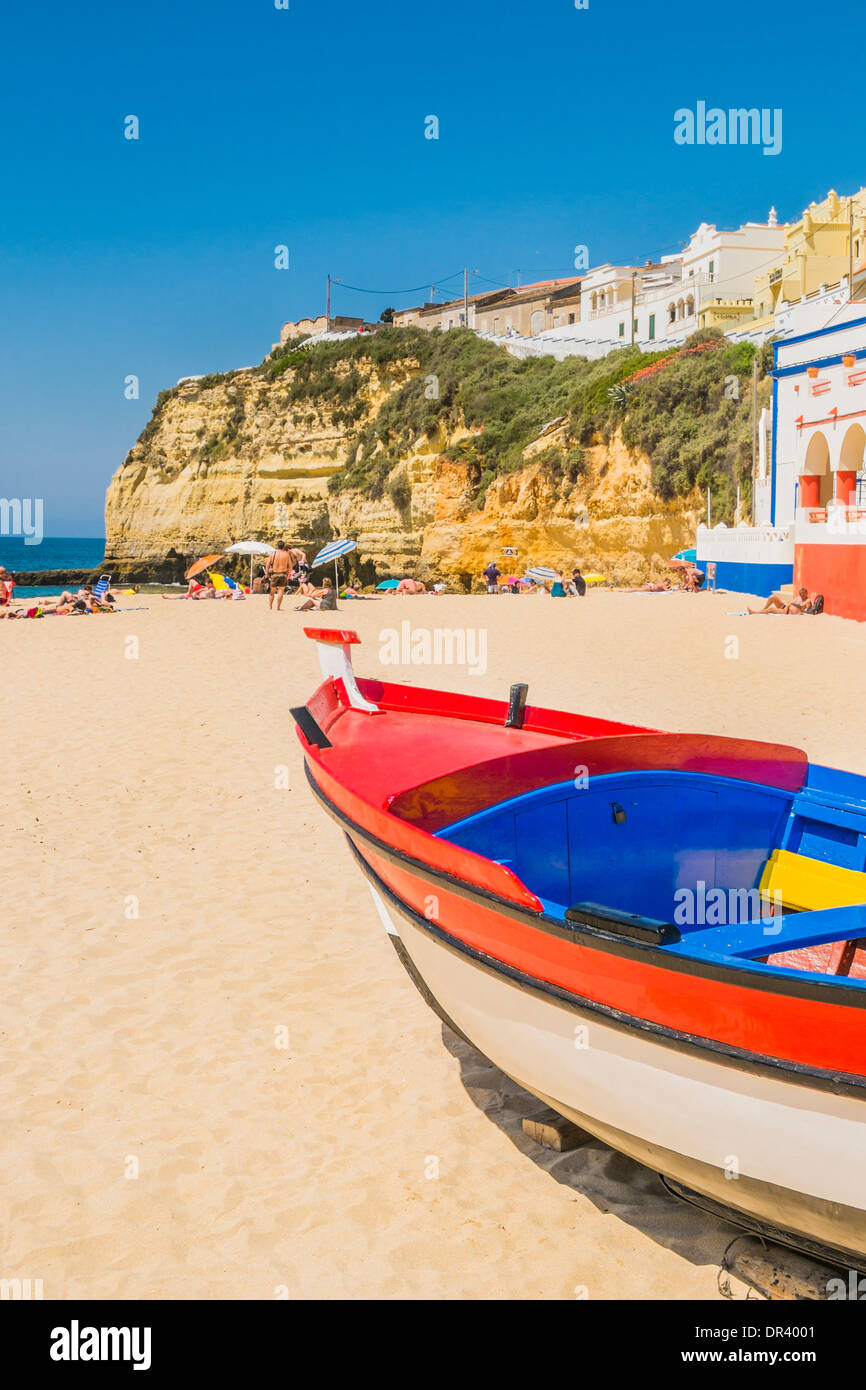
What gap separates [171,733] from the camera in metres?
10.6

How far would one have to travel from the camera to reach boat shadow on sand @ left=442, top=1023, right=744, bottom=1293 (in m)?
3.25

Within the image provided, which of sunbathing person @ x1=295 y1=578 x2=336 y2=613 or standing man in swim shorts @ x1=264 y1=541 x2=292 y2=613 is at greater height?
standing man in swim shorts @ x1=264 y1=541 x2=292 y2=613

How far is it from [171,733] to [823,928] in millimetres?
8523

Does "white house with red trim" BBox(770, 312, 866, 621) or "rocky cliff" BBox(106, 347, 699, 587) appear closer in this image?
"white house with red trim" BBox(770, 312, 866, 621)

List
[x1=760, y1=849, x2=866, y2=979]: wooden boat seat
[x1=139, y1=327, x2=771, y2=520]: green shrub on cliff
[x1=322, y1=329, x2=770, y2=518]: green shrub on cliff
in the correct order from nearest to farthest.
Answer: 1. [x1=760, y1=849, x2=866, y2=979]: wooden boat seat
2. [x1=322, y1=329, x2=770, y2=518]: green shrub on cliff
3. [x1=139, y1=327, x2=771, y2=520]: green shrub on cliff

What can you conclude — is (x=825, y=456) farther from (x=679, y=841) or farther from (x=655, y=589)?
(x=679, y=841)

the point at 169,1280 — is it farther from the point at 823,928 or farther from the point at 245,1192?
the point at 823,928

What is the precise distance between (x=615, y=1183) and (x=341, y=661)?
360cm

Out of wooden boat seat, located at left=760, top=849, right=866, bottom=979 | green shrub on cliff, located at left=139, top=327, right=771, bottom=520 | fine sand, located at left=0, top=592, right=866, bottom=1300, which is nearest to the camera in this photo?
fine sand, located at left=0, top=592, right=866, bottom=1300

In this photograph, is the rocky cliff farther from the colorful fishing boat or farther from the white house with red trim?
the colorful fishing boat

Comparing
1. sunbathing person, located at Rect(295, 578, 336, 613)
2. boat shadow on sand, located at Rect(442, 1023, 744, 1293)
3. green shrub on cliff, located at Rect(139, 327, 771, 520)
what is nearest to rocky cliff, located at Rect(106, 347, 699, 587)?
green shrub on cliff, located at Rect(139, 327, 771, 520)

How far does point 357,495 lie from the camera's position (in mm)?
48719

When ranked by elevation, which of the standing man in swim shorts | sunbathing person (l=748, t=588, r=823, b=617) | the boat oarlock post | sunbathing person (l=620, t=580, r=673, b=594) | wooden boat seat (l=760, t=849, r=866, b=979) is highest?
the standing man in swim shorts
